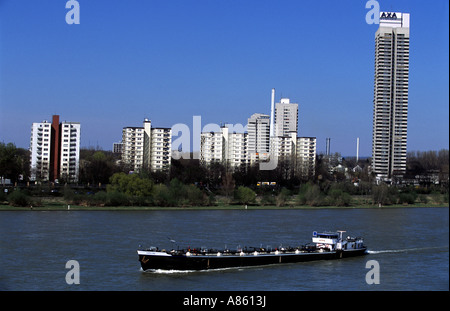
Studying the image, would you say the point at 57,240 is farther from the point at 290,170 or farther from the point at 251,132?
the point at 251,132

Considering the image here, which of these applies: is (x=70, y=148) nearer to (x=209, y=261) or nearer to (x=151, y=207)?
(x=151, y=207)

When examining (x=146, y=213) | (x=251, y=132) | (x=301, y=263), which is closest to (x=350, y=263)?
(x=301, y=263)

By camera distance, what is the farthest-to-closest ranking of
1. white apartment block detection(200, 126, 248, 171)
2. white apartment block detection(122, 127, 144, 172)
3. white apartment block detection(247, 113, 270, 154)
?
white apartment block detection(247, 113, 270, 154) → white apartment block detection(200, 126, 248, 171) → white apartment block detection(122, 127, 144, 172)

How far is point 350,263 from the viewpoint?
38.0ft

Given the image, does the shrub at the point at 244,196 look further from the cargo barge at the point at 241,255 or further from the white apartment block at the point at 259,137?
the white apartment block at the point at 259,137

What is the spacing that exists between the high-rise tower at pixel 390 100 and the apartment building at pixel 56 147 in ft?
67.5

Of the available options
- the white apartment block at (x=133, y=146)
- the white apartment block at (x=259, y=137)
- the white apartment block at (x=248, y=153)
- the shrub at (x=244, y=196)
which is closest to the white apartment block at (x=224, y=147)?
the white apartment block at (x=248, y=153)

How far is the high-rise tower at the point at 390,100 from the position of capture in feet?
127

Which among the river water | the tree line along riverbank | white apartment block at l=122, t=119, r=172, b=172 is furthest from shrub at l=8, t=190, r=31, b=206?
white apartment block at l=122, t=119, r=172, b=172

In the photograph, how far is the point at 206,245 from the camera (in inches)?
472

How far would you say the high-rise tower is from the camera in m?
38.7

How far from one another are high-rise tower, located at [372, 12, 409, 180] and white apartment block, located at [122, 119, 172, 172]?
14.9 m

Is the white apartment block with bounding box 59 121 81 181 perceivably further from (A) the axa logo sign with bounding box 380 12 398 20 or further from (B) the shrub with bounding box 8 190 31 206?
(A) the axa logo sign with bounding box 380 12 398 20

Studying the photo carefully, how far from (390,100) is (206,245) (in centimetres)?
3008
